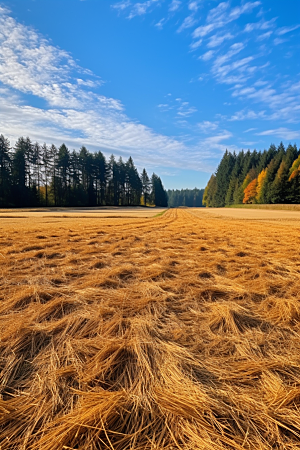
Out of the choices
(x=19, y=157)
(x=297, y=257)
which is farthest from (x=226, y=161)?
(x=297, y=257)

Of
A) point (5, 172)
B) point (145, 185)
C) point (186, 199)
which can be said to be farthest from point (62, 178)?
point (186, 199)

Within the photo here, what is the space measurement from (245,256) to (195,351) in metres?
3.70

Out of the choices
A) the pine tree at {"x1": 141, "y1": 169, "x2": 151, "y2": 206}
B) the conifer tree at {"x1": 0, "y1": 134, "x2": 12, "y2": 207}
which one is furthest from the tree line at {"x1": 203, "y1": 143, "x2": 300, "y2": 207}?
the conifer tree at {"x1": 0, "y1": 134, "x2": 12, "y2": 207}

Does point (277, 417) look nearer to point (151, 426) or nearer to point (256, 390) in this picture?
point (256, 390)

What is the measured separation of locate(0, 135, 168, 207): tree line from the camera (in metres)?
39.6

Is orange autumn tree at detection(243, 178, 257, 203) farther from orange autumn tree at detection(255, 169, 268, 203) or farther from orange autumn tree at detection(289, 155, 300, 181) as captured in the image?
orange autumn tree at detection(289, 155, 300, 181)

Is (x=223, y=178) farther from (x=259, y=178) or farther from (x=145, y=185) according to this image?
(x=145, y=185)

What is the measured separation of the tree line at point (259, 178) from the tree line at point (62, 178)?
33375mm

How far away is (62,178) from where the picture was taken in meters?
48.8

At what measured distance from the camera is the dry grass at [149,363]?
1.06 meters

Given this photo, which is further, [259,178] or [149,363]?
[259,178]

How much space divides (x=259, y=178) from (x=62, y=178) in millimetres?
53131

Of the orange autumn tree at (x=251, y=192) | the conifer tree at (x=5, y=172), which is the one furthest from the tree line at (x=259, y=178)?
the conifer tree at (x=5, y=172)

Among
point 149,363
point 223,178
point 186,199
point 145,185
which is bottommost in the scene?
point 149,363
